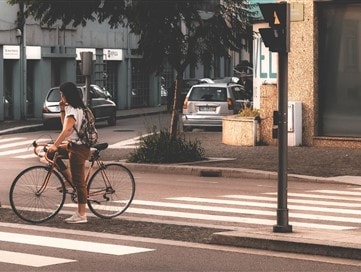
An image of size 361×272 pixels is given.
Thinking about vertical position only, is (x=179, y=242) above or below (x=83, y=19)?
below

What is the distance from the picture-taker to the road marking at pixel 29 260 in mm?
11922

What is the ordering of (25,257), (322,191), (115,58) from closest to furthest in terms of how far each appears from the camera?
(25,257)
(322,191)
(115,58)

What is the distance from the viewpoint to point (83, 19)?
28.5 metres

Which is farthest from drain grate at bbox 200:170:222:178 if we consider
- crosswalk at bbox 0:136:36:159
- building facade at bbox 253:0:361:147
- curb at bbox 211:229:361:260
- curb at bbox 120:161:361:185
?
curb at bbox 211:229:361:260

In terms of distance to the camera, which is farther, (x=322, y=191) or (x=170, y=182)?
(x=170, y=182)

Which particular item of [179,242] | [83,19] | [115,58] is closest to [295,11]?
[83,19]

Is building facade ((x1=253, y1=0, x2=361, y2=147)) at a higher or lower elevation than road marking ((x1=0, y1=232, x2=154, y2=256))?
higher

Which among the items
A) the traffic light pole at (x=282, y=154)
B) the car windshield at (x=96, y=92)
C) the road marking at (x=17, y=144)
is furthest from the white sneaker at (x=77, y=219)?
the car windshield at (x=96, y=92)

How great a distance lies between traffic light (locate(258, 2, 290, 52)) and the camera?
13.8 metres

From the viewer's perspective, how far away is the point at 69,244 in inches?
528

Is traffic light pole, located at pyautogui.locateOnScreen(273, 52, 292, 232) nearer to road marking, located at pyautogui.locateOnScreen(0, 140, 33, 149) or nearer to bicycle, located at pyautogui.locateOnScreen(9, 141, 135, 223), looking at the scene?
bicycle, located at pyautogui.locateOnScreen(9, 141, 135, 223)

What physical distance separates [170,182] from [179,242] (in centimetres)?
935

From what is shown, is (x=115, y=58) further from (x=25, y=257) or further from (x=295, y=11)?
(x=25, y=257)

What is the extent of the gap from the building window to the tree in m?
2.87
